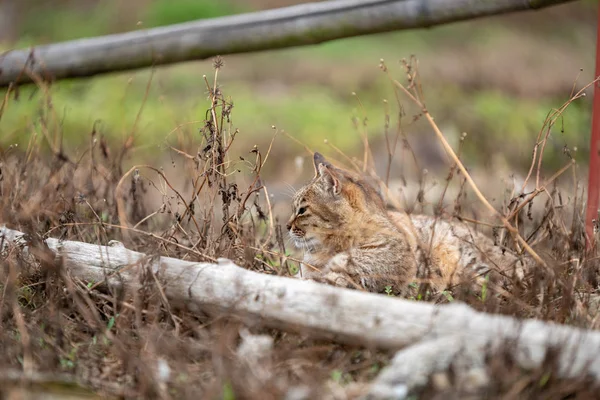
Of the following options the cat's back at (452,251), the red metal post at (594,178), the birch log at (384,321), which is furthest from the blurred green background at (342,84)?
the birch log at (384,321)

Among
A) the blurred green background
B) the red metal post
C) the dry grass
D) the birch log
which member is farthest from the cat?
the blurred green background

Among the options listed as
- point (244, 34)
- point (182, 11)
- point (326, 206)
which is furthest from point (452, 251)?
point (182, 11)

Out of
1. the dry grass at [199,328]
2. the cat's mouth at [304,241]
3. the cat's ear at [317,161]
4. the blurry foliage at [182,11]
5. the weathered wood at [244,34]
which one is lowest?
the cat's mouth at [304,241]

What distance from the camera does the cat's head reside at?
15.3 feet

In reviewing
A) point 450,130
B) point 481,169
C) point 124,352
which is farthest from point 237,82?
point 124,352

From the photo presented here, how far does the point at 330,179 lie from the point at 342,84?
27.3 feet

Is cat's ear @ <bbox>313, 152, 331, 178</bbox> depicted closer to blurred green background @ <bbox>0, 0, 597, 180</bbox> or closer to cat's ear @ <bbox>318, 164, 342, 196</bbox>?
cat's ear @ <bbox>318, 164, 342, 196</bbox>

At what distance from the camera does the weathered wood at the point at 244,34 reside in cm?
468

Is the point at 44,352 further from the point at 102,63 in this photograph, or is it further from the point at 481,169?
the point at 481,169

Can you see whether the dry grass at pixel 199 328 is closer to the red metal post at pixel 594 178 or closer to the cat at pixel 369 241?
the red metal post at pixel 594 178

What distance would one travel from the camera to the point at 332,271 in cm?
423

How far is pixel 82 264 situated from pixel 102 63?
Result: 1.97 m

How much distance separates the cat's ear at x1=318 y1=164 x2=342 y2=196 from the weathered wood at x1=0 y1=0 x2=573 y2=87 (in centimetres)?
88

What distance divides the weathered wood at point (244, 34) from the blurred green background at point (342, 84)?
193cm
